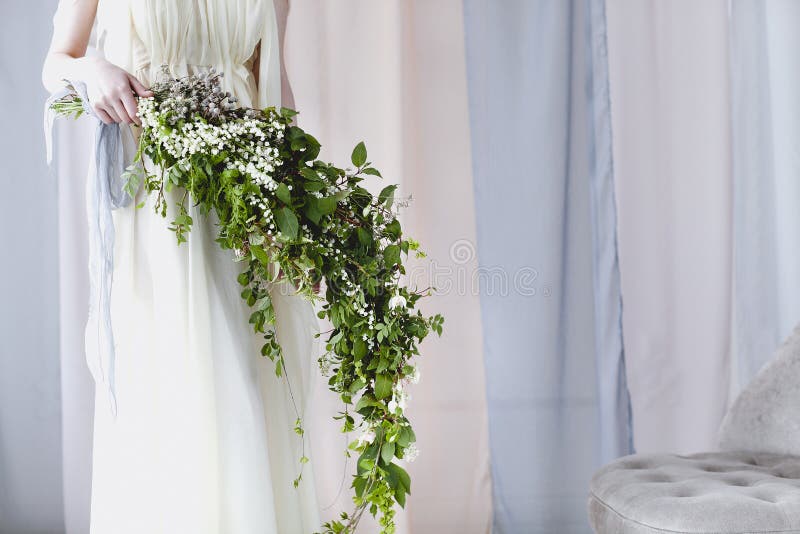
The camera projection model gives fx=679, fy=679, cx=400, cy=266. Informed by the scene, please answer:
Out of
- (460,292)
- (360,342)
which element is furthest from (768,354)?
(360,342)

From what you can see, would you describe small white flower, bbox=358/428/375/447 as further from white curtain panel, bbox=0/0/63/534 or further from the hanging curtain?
the hanging curtain

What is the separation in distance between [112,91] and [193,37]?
0.62 feet

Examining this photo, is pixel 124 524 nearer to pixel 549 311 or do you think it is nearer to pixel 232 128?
pixel 232 128

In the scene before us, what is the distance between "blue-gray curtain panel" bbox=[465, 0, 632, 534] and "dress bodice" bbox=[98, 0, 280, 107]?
0.87 m

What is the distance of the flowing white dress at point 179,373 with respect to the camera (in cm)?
98

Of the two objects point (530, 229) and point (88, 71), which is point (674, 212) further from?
point (88, 71)

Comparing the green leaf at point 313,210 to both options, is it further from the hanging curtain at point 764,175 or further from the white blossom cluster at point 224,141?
the hanging curtain at point 764,175

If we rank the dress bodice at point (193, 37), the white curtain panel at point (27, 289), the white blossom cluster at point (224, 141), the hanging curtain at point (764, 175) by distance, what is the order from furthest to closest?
1. the hanging curtain at point (764, 175)
2. the white curtain panel at point (27, 289)
3. the dress bodice at point (193, 37)
4. the white blossom cluster at point (224, 141)

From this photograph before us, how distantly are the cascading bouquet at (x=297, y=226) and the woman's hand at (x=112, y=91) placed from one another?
0.03 meters

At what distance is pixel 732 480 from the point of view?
126 cm

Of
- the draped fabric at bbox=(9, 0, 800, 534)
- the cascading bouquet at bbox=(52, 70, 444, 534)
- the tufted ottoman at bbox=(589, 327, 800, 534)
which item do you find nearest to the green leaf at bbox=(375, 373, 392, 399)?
the cascading bouquet at bbox=(52, 70, 444, 534)

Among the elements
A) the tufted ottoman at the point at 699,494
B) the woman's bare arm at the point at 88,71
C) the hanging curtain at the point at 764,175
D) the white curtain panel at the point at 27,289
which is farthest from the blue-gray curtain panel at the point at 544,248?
the white curtain panel at the point at 27,289

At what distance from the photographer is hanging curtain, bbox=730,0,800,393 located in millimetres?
1938

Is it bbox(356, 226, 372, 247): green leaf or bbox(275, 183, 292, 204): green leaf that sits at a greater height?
bbox(275, 183, 292, 204): green leaf
